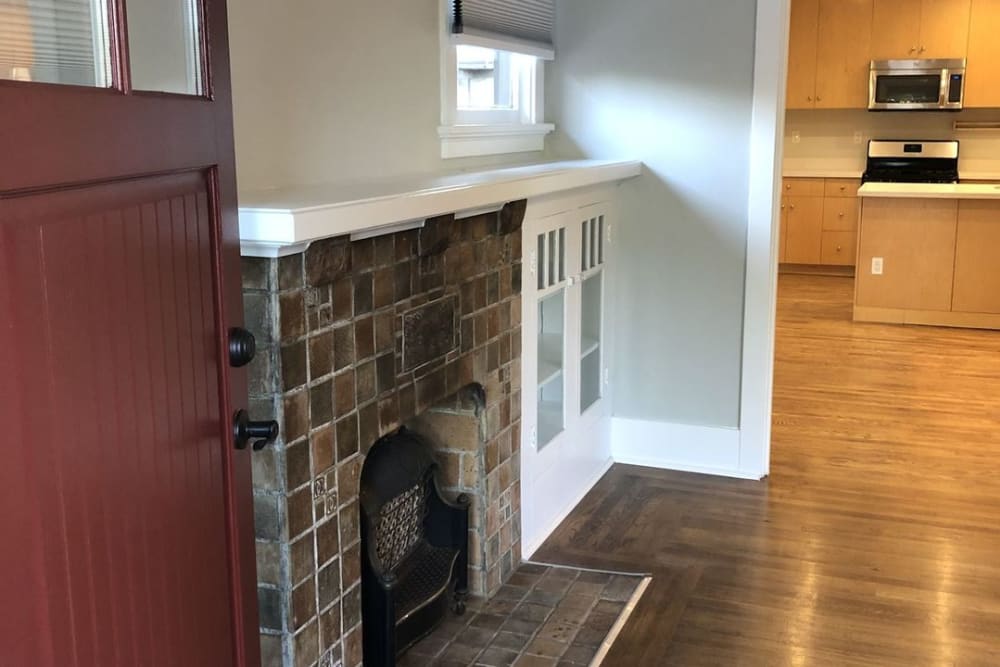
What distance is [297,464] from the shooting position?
1856 millimetres

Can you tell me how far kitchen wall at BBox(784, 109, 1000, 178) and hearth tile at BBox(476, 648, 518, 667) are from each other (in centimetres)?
684

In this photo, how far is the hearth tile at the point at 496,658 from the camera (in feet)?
8.11

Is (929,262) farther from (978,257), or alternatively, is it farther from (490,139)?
(490,139)

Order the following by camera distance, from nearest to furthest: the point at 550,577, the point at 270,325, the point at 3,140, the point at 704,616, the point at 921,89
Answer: the point at 3,140
the point at 270,325
the point at 704,616
the point at 550,577
the point at 921,89

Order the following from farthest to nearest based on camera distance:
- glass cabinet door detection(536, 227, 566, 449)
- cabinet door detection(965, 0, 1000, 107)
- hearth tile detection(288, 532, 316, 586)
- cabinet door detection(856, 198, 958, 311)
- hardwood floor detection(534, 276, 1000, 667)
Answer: cabinet door detection(965, 0, 1000, 107) < cabinet door detection(856, 198, 958, 311) < glass cabinet door detection(536, 227, 566, 449) < hardwood floor detection(534, 276, 1000, 667) < hearth tile detection(288, 532, 316, 586)

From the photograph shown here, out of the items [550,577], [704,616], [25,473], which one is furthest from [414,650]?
[25,473]

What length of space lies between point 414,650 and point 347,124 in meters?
1.33

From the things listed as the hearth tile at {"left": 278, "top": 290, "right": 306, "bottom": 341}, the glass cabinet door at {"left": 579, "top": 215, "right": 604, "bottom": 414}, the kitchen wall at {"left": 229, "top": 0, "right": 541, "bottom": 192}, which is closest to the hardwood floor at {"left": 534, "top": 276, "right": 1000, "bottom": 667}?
the glass cabinet door at {"left": 579, "top": 215, "right": 604, "bottom": 414}

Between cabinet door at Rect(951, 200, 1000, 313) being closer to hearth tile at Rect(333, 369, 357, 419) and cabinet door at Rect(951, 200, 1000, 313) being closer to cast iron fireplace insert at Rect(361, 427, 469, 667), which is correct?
cast iron fireplace insert at Rect(361, 427, 469, 667)

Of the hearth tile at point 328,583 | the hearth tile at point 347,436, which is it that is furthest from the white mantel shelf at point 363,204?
the hearth tile at point 328,583

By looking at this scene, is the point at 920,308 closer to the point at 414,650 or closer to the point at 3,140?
the point at 414,650

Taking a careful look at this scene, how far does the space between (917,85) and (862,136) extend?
67 cm

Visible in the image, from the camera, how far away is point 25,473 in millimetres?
960

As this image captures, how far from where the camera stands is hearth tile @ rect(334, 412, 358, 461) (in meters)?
2.00
